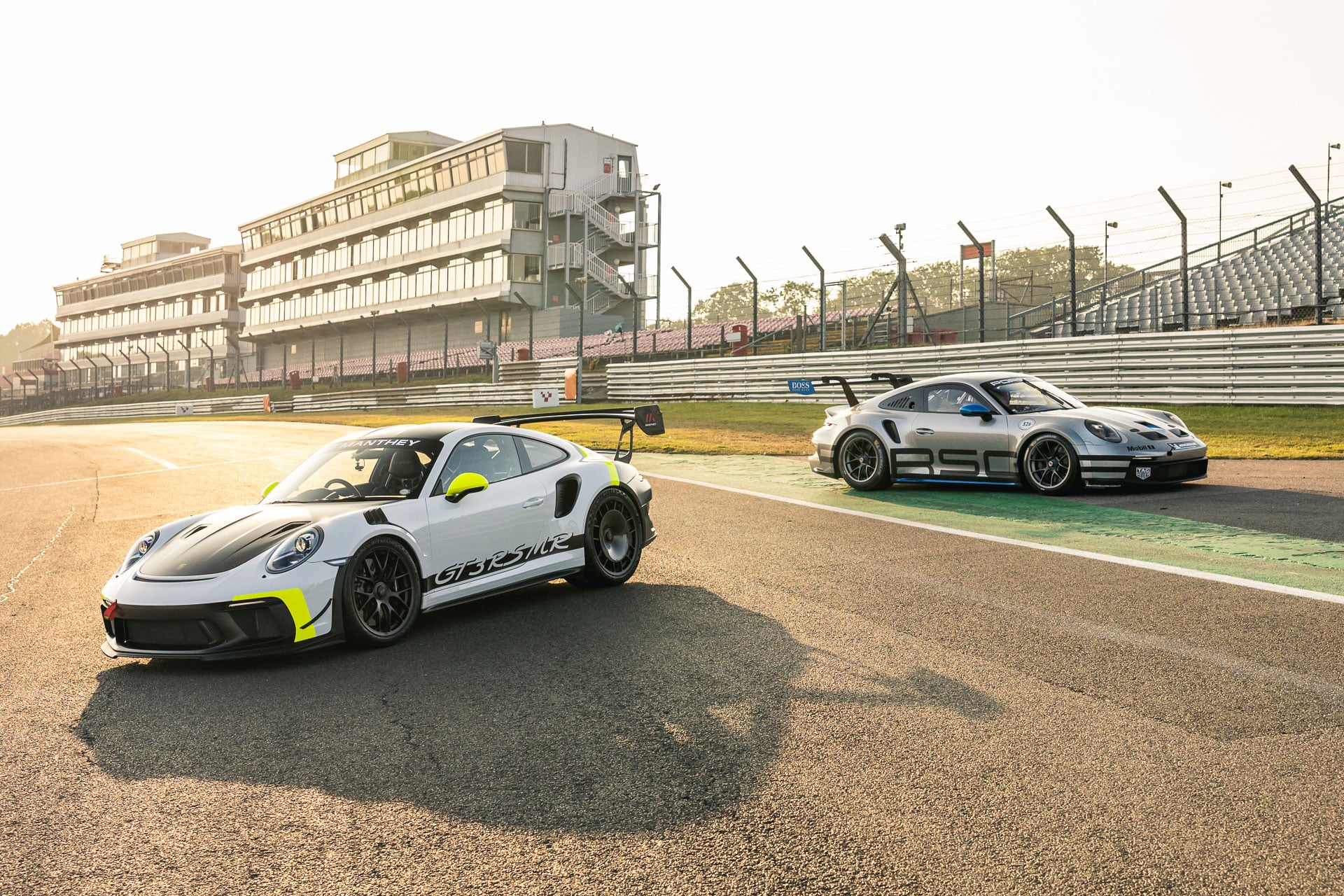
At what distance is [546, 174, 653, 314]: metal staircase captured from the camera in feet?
199

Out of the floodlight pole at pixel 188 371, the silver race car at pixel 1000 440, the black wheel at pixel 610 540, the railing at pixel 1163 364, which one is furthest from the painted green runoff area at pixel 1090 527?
the floodlight pole at pixel 188 371

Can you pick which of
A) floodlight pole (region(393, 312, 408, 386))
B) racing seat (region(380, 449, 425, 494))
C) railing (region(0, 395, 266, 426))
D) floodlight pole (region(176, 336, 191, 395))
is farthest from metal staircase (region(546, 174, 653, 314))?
racing seat (region(380, 449, 425, 494))

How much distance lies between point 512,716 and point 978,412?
328 inches

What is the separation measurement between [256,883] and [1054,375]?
20.8 m

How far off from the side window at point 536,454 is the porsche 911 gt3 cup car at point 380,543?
1 cm

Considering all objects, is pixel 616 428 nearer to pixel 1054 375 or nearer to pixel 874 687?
pixel 1054 375

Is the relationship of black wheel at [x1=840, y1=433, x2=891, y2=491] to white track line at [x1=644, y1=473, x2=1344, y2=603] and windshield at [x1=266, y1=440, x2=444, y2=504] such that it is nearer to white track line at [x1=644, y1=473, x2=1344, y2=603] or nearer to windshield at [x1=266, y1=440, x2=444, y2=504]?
white track line at [x1=644, y1=473, x2=1344, y2=603]

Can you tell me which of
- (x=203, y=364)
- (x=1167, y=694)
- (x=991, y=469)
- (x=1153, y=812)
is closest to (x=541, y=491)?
(x=1167, y=694)

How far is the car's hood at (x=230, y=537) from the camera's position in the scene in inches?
220

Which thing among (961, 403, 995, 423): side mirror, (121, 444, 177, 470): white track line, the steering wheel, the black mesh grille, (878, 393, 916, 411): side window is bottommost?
the black mesh grille

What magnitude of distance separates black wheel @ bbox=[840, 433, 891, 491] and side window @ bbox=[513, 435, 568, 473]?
5.78 metres

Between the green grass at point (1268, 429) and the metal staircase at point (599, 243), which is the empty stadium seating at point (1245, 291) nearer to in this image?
the green grass at point (1268, 429)

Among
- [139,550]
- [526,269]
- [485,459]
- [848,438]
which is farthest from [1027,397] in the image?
[526,269]

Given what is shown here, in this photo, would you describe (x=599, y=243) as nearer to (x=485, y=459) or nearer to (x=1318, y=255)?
(x=1318, y=255)
